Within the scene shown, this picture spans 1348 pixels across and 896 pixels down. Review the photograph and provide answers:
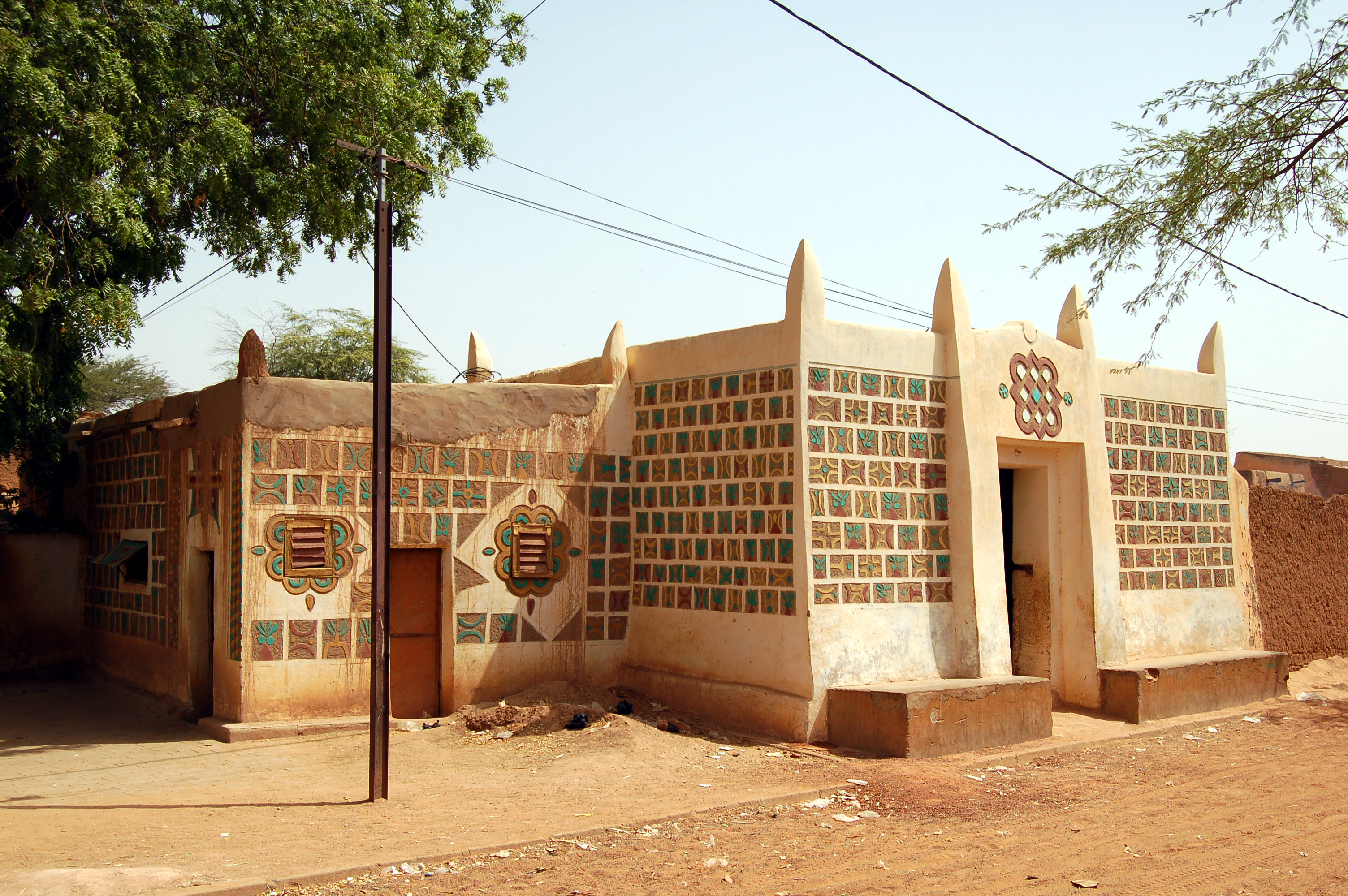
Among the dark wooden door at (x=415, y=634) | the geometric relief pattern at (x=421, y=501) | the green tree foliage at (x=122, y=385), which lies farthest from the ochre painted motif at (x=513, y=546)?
the green tree foliage at (x=122, y=385)

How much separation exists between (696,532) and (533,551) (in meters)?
1.63

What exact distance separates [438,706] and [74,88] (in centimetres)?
634

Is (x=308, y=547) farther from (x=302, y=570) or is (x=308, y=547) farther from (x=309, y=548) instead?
(x=302, y=570)

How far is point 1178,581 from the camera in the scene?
13031 millimetres

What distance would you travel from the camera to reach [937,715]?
31.6ft

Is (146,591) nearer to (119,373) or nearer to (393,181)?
(393,181)

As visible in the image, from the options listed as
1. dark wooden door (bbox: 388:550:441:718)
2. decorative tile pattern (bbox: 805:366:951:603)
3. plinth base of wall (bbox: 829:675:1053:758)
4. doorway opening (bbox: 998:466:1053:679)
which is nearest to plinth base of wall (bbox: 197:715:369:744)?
dark wooden door (bbox: 388:550:441:718)

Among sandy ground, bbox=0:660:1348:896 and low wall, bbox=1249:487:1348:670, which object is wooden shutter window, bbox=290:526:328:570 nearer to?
sandy ground, bbox=0:660:1348:896

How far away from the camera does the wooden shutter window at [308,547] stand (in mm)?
10203

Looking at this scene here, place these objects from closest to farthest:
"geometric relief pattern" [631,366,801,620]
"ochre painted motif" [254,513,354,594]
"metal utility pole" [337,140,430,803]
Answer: "metal utility pole" [337,140,430,803]
"ochre painted motif" [254,513,354,594]
"geometric relief pattern" [631,366,801,620]

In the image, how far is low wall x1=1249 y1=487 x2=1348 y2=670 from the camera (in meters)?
14.3

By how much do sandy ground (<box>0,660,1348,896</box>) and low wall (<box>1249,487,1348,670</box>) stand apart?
12.5 ft

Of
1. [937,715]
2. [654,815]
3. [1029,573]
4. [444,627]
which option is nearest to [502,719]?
[444,627]

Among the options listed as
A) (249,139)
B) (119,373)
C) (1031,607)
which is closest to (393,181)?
(249,139)
